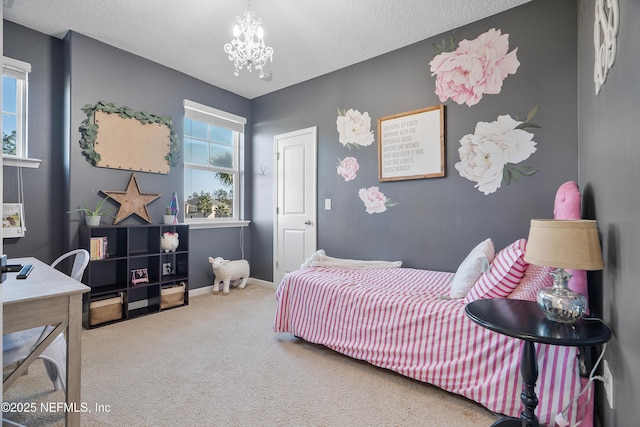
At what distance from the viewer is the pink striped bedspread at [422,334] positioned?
1.59 metres

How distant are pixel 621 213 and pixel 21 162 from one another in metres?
4.03

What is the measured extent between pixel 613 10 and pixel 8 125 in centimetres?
415

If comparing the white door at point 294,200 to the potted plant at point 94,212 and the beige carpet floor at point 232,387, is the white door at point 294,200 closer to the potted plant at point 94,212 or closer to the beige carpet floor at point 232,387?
the beige carpet floor at point 232,387

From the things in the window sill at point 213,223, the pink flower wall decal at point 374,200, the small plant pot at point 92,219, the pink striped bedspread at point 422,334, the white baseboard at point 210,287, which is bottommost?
the white baseboard at point 210,287

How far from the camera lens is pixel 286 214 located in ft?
13.6

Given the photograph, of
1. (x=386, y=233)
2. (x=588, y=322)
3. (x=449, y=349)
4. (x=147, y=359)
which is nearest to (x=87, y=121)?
(x=147, y=359)

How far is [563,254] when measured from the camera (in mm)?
1285

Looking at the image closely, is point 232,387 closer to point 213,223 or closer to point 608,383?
point 608,383

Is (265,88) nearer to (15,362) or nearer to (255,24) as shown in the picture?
(255,24)

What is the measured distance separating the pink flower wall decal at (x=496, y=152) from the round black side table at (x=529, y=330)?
1337 millimetres

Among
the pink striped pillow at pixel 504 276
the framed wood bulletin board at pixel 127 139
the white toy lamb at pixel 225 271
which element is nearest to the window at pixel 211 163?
the framed wood bulletin board at pixel 127 139

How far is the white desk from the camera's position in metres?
1.25

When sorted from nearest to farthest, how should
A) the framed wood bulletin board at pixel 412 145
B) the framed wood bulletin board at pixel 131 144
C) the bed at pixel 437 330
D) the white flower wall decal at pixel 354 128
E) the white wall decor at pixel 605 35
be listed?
the white wall decor at pixel 605 35 < the bed at pixel 437 330 < the framed wood bulletin board at pixel 412 145 < the framed wood bulletin board at pixel 131 144 < the white flower wall decal at pixel 354 128

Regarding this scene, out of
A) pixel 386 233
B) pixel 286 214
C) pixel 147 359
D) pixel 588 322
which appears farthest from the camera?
pixel 286 214
